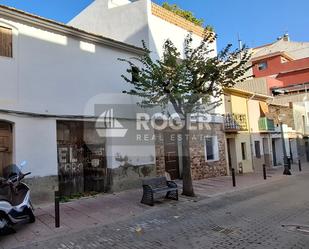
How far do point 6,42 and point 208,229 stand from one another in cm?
808

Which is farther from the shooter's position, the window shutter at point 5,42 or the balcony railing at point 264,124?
the balcony railing at point 264,124

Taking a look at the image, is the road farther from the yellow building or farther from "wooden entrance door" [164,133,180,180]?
the yellow building

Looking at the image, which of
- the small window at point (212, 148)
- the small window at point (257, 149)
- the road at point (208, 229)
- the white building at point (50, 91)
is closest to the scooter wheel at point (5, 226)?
the road at point (208, 229)

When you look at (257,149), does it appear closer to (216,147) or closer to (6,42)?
(216,147)

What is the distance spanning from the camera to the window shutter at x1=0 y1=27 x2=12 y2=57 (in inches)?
370

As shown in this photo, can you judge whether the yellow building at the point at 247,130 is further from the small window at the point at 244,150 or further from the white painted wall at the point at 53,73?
the white painted wall at the point at 53,73

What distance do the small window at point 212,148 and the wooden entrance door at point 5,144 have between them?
34.4 ft

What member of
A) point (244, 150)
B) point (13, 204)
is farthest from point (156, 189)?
point (244, 150)

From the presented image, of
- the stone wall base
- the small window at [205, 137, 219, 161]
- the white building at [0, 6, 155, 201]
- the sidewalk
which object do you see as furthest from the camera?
the small window at [205, 137, 219, 161]

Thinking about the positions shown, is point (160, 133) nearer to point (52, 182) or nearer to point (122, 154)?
point (122, 154)

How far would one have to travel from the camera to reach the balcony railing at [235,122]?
18.5 metres

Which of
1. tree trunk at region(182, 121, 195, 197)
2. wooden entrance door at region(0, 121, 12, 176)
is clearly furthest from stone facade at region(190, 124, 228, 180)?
wooden entrance door at region(0, 121, 12, 176)

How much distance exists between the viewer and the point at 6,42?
31.1ft

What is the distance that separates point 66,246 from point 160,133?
8606 mm
